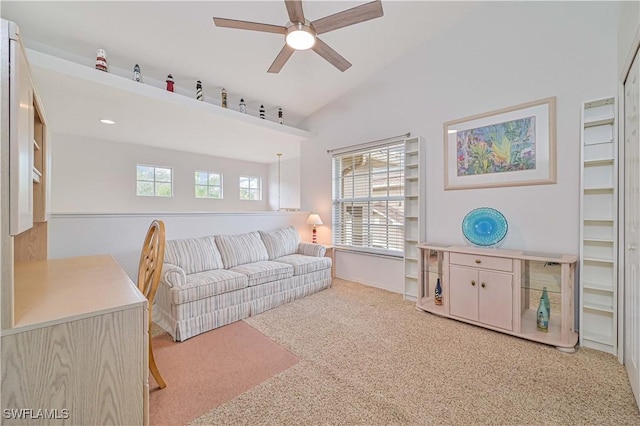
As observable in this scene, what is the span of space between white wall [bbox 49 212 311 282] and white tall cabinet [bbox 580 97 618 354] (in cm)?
397

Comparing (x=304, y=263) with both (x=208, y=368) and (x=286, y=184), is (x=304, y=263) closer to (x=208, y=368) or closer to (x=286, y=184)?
(x=208, y=368)

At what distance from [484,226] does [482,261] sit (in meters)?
0.42

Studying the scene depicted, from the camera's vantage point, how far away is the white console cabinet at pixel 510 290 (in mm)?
2262

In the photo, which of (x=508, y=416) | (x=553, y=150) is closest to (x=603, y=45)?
(x=553, y=150)

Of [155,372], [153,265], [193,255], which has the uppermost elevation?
[153,265]

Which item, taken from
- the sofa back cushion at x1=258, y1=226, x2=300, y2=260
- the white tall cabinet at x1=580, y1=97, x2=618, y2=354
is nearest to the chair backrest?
the sofa back cushion at x1=258, y1=226, x2=300, y2=260

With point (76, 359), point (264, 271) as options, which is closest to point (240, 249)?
point (264, 271)

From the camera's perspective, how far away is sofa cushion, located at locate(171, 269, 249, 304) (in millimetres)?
2406

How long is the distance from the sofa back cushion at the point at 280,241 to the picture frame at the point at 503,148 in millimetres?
2289

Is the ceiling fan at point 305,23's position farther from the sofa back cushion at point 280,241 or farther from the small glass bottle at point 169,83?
the sofa back cushion at point 280,241

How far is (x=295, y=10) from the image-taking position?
1995mm

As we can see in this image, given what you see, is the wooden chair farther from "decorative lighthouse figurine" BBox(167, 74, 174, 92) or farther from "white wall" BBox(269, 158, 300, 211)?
"white wall" BBox(269, 158, 300, 211)

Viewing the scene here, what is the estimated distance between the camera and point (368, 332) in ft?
8.29

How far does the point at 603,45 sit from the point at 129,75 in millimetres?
4704
